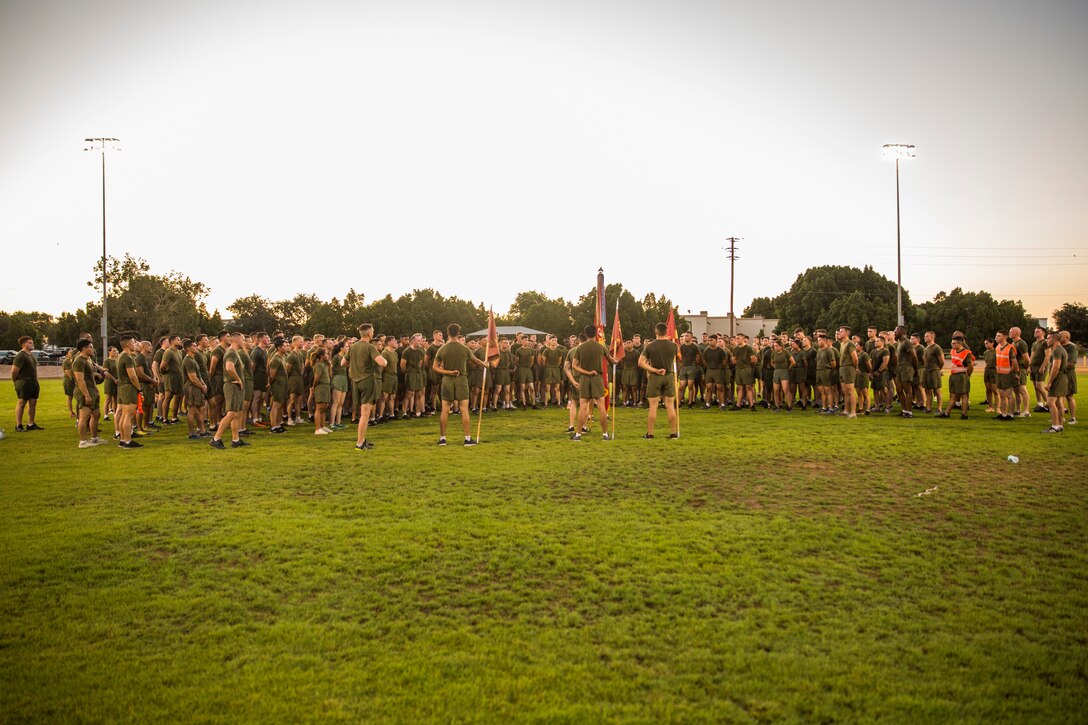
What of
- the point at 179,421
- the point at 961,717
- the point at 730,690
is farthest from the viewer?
the point at 179,421

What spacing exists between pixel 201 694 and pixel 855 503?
7857 mm

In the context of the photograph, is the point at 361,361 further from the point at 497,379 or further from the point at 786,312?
the point at 786,312

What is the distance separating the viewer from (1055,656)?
14.8 ft

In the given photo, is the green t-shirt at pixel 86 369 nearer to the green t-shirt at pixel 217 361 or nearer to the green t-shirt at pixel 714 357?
the green t-shirt at pixel 217 361

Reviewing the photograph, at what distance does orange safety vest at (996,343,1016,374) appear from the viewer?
17.4 meters

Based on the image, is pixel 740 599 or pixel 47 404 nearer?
pixel 740 599

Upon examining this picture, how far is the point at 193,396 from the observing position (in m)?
15.5

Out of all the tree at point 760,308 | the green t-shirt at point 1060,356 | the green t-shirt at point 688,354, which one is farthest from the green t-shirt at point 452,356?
the tree at point 760,308

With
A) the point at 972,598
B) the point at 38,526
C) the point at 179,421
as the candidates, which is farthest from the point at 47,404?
the point at 972,598

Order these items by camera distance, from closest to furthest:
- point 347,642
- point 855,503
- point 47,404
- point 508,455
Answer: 1. point 347,642
2. point 855,503
3. point 508,455
4. point 47,404

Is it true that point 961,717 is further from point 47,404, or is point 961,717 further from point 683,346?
point 47,404

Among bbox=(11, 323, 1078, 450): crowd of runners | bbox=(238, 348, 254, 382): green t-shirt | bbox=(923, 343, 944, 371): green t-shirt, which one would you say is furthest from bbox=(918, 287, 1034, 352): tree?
bbox=(238, 348, 254, 382): green t-shirt

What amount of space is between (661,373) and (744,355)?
26.4ft

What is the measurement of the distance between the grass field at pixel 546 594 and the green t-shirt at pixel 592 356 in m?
3.91
